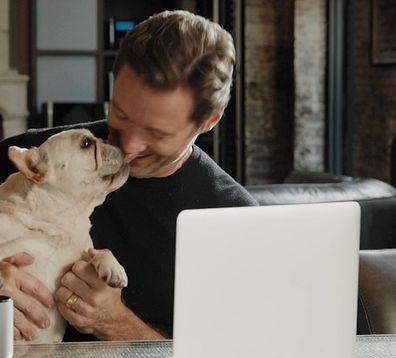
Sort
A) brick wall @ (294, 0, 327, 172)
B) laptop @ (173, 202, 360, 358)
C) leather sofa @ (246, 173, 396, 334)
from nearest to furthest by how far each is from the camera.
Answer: laptop @ (173, 202, 360, 358)
leather sofa @ (246, 173, 396, 334)
brick wall @ (294, 0, 327, 172)

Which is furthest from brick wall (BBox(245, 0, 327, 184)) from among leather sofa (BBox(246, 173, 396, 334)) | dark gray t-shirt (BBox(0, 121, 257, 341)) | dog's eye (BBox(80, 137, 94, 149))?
dog's eye (BBox(80, 137, 94, 149))

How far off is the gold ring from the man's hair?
525 millimetres

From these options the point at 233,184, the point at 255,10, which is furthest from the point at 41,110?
the point at 233,184

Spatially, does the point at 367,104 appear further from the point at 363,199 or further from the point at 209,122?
the point at 209,122

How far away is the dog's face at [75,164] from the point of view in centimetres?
230

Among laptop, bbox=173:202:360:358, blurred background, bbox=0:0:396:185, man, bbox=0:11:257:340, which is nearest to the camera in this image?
laptop, bbox=173:202:360:358

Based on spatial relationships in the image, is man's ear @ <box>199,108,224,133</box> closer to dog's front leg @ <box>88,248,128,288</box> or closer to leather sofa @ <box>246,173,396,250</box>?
dog's front leg @ <box>88,248,128,288</box>

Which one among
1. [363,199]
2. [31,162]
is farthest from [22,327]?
[363,199]

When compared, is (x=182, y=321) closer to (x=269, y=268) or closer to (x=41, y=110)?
(x=269, y=268)

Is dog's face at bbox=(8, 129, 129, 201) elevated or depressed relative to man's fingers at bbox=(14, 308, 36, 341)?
elevated

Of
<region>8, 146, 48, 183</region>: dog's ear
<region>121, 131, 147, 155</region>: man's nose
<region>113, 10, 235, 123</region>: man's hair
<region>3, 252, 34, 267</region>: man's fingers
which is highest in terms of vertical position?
<region>113, 10, 235, 123</region>: man's hair

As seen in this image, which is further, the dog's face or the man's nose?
the man's nose

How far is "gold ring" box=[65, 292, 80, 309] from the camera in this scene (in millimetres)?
2336

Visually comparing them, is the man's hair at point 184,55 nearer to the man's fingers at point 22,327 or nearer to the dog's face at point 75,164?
the dog's face at point 75,164
